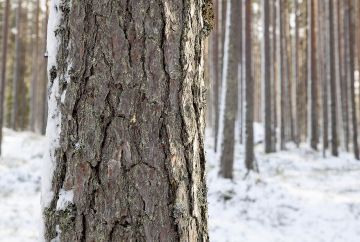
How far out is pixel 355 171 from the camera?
39.7ft

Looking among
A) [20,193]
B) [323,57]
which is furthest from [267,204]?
[323,57]

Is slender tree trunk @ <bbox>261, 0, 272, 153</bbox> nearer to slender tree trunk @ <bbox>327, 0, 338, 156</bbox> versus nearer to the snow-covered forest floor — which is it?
the snow-covered forest floor

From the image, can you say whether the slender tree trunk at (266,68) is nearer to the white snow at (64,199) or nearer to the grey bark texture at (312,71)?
the grey bark texture at (312,71)

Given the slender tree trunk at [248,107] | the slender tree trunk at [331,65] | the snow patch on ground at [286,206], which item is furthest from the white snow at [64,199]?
the slender tree trunk at [331,65]

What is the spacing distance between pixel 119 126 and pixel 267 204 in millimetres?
7082

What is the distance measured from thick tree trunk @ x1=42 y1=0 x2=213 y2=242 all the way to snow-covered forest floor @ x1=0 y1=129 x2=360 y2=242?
15.4 ft

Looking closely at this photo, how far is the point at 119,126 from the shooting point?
1.30 meters

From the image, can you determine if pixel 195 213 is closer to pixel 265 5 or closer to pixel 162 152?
pixel 162 152

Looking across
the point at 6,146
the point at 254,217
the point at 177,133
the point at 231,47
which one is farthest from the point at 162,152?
the point at 6,146

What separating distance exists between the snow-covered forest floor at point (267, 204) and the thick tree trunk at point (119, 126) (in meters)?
4.69

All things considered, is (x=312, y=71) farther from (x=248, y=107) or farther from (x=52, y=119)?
(x=52, y=119)

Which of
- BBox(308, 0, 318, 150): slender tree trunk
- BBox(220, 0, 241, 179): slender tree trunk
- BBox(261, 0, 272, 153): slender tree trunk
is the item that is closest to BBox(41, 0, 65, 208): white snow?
BBox(220, 0, 241, 179): slender tree trunk

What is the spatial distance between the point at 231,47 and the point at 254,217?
3.81m

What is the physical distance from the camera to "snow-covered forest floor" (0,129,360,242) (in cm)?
621
